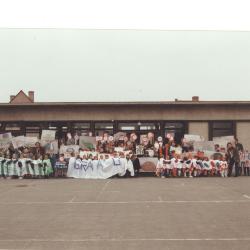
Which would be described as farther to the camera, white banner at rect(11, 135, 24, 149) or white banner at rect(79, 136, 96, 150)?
white banner at rect(79, 136, 96, 150)

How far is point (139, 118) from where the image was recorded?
111ft

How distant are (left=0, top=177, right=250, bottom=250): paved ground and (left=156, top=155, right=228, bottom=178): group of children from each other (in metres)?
8.81

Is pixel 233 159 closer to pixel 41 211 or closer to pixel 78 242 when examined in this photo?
pixel 41 211

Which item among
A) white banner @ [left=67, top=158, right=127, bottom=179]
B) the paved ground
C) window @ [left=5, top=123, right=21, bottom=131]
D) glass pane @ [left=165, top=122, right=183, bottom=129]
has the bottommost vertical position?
the paved ground

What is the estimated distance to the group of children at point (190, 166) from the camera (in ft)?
94.3

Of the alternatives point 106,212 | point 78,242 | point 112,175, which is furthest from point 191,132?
point 78,242

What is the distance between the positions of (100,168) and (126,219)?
16435mm

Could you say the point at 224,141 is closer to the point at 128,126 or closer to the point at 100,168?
the point at 128,126

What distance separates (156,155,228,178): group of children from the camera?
28.8 m

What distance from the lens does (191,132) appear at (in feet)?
110

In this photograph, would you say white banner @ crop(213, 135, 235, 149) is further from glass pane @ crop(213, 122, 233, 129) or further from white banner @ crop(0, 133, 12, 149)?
white banner @ crop(0, 133, 12, 149)

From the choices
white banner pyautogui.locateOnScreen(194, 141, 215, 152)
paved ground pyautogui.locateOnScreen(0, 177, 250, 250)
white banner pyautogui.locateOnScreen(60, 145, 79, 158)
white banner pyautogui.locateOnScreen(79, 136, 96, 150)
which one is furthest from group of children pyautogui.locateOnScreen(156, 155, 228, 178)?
paved ground pyautogui.locateOnScreen(0, 177, 250, 250)

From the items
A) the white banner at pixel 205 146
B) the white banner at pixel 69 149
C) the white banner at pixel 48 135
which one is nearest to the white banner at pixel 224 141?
the white banner at pixel 205 146

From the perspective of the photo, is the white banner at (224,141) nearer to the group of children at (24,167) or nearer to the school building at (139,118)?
the school building at (139,118)
